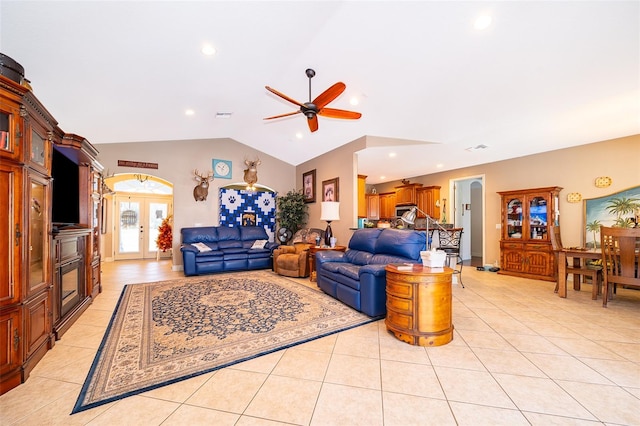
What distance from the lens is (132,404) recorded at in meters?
1.66

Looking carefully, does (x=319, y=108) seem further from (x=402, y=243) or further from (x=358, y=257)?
(x=358, y=257)

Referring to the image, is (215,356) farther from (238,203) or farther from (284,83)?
(238,203)

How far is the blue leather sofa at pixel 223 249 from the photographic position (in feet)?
18.0

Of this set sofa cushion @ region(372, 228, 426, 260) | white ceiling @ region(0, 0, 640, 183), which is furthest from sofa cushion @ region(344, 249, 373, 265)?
white ceiling @ region(0, 0, 640, 183)

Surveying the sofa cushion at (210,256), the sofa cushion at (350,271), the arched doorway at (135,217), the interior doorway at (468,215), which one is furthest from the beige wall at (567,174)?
the arched doorway at (135,217)

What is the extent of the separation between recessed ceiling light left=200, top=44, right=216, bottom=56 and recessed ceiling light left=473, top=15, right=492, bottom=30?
2621 millimetres

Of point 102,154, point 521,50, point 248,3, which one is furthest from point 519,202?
point 102,154

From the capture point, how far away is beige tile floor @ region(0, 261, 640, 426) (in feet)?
5.13

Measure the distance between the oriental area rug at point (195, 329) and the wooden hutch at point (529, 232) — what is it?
4.20 m

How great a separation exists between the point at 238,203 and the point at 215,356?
16.6 ft

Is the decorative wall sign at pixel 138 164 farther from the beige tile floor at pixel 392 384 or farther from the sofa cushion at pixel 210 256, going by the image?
the beige tile floor at pixel 392 384

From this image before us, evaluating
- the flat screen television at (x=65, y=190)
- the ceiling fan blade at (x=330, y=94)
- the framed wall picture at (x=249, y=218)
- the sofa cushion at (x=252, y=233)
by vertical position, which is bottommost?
the sofa cushion at (x=252, y=233)

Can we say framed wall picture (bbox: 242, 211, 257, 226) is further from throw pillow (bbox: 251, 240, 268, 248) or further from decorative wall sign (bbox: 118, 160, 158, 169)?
decorative wall sign (bbox: 118, 160, 158, 169)

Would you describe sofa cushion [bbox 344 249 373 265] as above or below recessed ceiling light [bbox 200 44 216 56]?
below
